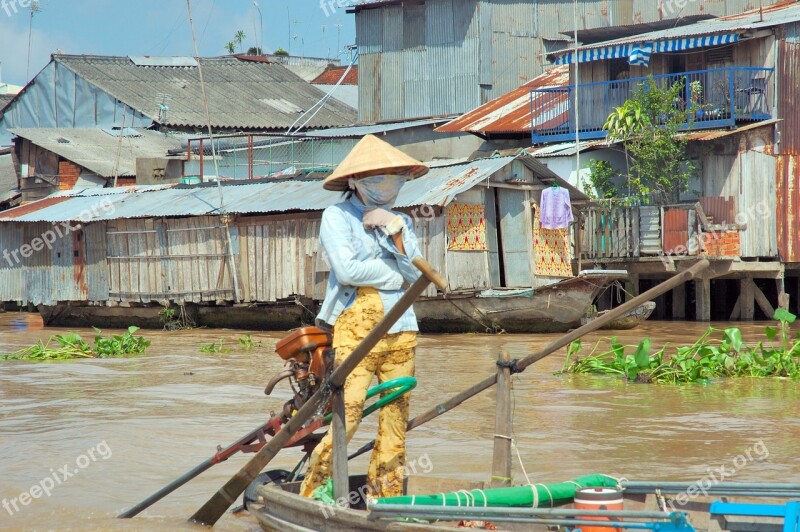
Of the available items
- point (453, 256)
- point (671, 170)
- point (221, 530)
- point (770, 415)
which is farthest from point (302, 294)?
point (221, 530)

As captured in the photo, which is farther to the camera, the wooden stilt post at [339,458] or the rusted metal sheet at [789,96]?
the rusted metal sheet at [789,96]

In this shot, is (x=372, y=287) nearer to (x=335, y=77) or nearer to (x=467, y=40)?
(x=467, y=40)

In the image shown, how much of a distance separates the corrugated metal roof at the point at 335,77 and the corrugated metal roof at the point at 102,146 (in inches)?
368

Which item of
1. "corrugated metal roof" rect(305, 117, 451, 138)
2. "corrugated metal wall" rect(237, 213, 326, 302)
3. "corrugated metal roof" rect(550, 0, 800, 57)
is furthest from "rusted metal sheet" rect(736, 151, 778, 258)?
"corrugated metal roof" rect(305, 117, 451, 138)

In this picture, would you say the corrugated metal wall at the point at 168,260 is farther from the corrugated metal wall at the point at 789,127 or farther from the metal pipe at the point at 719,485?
the metal pipe at the point at 719,485

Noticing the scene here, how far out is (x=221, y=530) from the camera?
5129mm

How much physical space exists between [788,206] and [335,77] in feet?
73.6

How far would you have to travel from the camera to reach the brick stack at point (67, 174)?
26891 millimetres

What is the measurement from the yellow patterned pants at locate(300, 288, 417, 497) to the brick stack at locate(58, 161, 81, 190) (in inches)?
936

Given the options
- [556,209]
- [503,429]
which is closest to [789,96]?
[556,209]

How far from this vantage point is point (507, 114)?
23.6 m

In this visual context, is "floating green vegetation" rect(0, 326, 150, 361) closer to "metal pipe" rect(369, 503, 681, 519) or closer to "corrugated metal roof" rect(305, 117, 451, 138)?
"metal pipe" rect(369, 503, 681, 519)

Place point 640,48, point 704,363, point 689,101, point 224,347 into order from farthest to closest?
point 640,48 → point 689,101 → point 224,347 → point 704,363

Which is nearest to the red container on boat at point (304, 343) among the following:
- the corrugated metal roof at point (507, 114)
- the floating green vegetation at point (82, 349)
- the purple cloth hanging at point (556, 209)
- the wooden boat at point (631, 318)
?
the floating green vegetation at point (82, 349)
